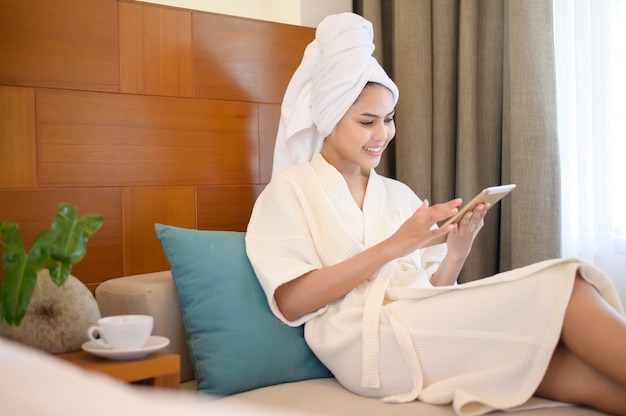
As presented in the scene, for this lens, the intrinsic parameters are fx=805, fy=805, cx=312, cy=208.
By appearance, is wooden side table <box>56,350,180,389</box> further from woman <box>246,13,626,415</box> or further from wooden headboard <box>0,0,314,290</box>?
wooden headboard <box>0,0,314,290</box>


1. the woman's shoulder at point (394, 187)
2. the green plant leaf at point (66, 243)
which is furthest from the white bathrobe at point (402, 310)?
the green plant leaf at point (66, 243)

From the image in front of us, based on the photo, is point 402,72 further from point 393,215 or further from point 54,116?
point 54,116

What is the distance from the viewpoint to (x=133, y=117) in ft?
7.96

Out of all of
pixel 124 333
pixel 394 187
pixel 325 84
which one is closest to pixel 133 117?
pixel 325 84

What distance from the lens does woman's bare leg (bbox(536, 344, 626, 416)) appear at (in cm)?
171

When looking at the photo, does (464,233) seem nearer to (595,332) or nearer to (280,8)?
(595,332)

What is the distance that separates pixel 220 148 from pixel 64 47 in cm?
59

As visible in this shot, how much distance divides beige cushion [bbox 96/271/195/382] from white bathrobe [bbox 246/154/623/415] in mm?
239

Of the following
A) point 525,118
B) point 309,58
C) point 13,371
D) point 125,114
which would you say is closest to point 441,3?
point 525,118

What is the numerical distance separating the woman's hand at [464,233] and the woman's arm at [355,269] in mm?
68

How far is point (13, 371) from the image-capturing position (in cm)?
65

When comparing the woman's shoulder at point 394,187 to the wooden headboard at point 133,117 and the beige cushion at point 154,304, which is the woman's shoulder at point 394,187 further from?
the beige cushion at point 154,304

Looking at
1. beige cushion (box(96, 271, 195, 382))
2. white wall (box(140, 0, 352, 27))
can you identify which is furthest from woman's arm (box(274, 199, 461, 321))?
white wall (box(140, 0, 352, 27))

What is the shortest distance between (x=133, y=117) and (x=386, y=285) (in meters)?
0.94
